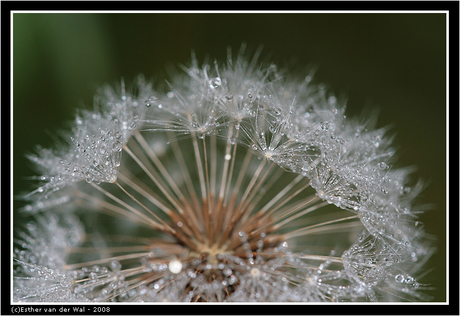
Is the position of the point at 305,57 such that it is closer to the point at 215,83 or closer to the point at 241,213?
the point at 215,83

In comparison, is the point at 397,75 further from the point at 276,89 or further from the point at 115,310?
the point at 115,310

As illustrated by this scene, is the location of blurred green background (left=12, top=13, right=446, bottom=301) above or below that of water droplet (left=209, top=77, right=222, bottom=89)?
above

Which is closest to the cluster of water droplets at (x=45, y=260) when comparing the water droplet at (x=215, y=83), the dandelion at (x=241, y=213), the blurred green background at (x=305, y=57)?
the dandelion at (x=241, y=213)

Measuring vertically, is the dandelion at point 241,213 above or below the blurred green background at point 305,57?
below

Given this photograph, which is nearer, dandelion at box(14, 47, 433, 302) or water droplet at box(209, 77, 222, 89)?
dandelion at box(14, 47, 433, 302)

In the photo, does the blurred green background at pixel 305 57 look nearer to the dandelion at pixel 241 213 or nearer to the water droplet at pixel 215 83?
the dandelion at pixel 241 213

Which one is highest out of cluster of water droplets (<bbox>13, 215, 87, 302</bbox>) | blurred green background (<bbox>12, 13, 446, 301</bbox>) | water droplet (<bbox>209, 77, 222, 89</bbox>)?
blurred green background (<bbox>12, 13, 446, 301</bbox>)

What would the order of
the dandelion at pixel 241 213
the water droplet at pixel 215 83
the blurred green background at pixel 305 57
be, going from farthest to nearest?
the blurred green background at pixel 305 57
the water droplet at pixel 215 83
the dandelion at pixel 241 213

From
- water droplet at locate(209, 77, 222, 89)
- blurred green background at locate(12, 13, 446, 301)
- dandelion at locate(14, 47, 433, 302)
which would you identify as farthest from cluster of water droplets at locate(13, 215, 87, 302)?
water droplet at locate(209, 77, 222, 89)

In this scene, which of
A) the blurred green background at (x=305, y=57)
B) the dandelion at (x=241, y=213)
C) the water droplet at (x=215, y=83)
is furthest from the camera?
the blurred green background at (x=305, y=57)

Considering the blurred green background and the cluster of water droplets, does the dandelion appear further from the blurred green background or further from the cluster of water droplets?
the blurred green background
